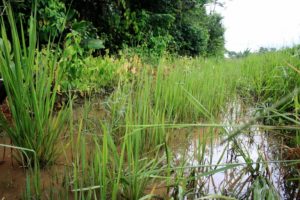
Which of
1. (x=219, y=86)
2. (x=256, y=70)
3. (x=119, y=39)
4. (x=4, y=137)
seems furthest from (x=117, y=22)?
(x=4, y=137)

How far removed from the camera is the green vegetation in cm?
102

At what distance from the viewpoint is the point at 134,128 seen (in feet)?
4.23

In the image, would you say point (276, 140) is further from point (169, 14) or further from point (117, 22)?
point (169, 14)

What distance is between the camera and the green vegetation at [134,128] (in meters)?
1.02

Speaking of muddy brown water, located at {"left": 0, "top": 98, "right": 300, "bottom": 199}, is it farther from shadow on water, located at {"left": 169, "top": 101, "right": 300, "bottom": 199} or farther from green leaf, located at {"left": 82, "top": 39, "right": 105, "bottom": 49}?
green leaf, located at {"left": 82, "top": 39, "right": 105, "bottom": 49}

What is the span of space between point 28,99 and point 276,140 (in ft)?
4.63

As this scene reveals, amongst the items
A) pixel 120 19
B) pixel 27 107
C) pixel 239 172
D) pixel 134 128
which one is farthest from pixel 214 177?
pixel 120 19

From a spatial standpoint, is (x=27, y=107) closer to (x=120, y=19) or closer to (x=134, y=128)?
(x=134, y=128)

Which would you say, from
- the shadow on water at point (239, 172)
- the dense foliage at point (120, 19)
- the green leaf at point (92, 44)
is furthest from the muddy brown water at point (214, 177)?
the dense foliage at point (120, 19)

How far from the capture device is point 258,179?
1.10 m

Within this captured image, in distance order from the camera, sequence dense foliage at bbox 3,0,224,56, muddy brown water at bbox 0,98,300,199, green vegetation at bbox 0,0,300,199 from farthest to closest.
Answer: dense foliage at bbox 3,0,224,56 → muddy brown water at bbox 0,98,300,199 → green vegetation at bbox 0,0,300,199

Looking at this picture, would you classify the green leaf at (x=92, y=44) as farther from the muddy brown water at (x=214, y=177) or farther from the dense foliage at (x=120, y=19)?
the muddy brown water at (x=214, y=177)

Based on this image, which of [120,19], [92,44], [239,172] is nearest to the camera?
[239,172]

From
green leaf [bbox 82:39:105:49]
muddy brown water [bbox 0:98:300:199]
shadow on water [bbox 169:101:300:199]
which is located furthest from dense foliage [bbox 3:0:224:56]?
shadow on water [bbox 169:101:300:199]
